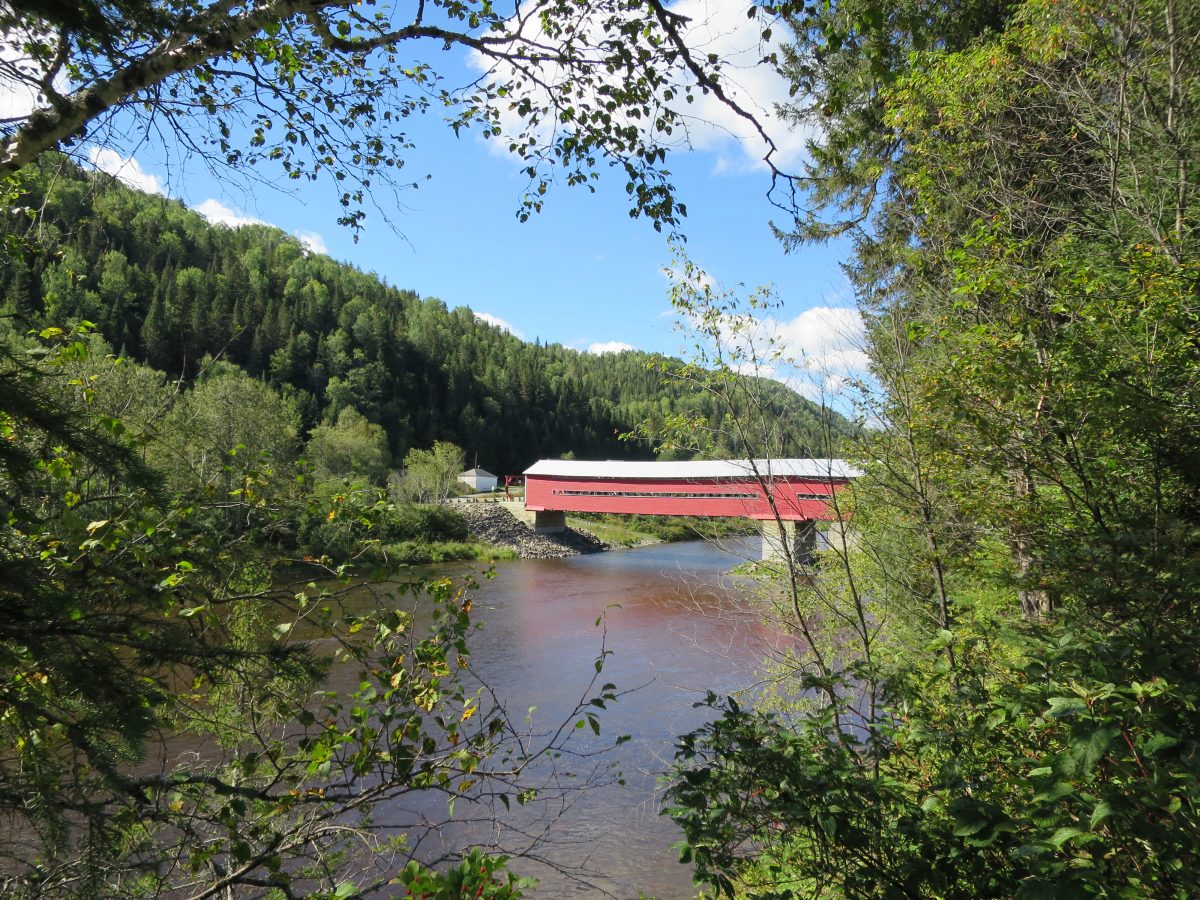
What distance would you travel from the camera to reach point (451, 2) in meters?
2.24

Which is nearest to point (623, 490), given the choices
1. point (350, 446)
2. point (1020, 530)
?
point (350, 446)

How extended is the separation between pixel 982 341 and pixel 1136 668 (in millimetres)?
1960

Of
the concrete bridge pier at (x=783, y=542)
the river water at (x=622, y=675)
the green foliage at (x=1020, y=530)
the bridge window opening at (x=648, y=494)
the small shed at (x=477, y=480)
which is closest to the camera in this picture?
the green foliage at (x=1020, y=530)

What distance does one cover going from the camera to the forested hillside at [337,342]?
2.59 meters

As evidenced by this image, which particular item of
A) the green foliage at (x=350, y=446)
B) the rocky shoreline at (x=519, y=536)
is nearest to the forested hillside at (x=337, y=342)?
the green foliage at (x=350, y=446)

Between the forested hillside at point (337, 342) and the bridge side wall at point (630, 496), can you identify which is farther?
the bridge side wall at point (630, 496)

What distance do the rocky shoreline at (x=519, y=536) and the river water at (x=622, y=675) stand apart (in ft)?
23.5

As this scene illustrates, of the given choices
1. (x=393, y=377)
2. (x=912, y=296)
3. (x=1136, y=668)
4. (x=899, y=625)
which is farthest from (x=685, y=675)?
(x=393, y=377)

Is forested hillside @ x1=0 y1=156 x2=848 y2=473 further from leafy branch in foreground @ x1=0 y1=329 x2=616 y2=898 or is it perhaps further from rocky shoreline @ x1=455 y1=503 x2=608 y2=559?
rocky shoreline @ x1=455 y1=503 x2=608 y2=559

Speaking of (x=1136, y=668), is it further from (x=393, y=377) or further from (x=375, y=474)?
(x=393, y=377)

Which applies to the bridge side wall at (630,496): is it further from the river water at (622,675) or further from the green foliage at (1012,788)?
the green foliage at (1012,788)

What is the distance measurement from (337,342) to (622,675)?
4363 centimetres

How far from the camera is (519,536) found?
30984mm

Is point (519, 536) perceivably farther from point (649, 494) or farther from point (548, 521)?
point (649, 494)
